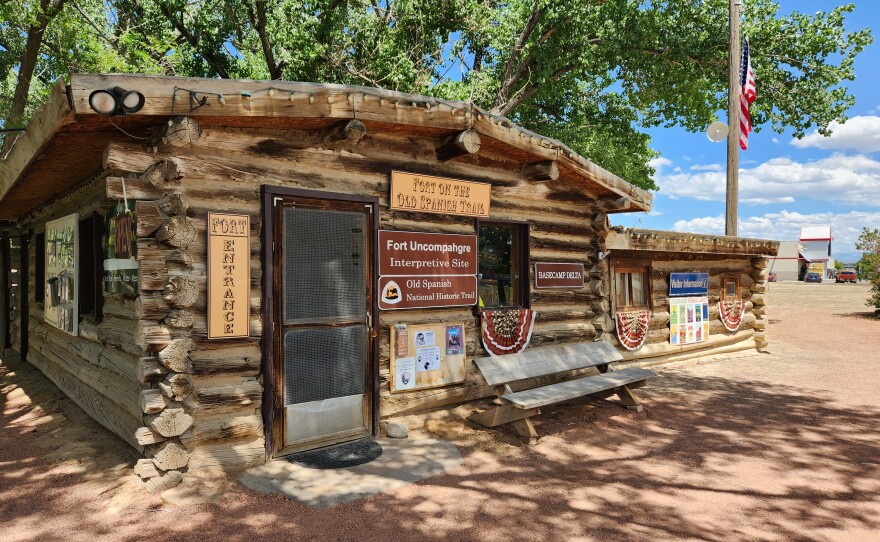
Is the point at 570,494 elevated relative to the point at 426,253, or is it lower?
lower

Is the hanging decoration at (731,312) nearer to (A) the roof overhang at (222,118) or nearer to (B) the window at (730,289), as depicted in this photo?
(B) the window at (730,289)

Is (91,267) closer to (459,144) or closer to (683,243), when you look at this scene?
(459,144)

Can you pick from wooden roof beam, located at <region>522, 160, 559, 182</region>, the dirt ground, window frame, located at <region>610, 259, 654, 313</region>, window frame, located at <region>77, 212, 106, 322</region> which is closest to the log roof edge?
window frame, located at <region>610, 259, 654, 313</region>

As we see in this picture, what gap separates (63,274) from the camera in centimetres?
A: 664

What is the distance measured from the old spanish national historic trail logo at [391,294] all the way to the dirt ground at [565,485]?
57.6 inches

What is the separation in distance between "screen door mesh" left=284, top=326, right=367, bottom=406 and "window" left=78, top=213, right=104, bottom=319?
248 centimetres

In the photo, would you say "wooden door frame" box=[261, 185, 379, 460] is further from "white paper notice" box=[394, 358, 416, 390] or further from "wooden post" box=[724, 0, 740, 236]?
"wooden post" box=[724, 0, 740, 236]

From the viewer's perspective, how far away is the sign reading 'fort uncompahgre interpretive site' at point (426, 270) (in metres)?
5.76

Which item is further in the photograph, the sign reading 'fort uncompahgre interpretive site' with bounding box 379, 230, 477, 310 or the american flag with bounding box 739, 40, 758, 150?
the american flag with bounding box 739, 40, 758, 150

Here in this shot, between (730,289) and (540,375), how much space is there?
7.59 meters

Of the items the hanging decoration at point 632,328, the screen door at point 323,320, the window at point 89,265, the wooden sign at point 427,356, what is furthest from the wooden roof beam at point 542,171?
the window at point 89,265

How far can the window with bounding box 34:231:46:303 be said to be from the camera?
8.52 m

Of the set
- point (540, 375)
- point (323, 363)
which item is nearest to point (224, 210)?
point (323, 363)

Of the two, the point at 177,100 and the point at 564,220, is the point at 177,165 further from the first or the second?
the point at 564,220
